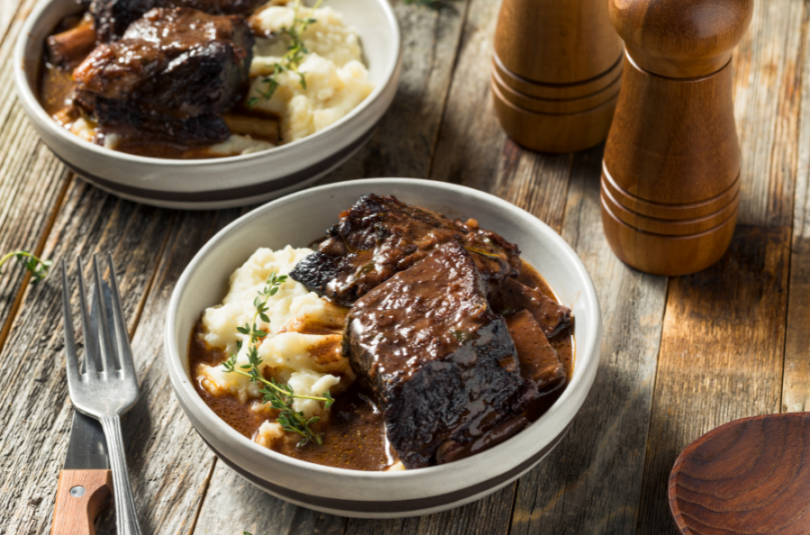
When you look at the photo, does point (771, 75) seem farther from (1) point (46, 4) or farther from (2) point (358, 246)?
(1) point (46, 4)

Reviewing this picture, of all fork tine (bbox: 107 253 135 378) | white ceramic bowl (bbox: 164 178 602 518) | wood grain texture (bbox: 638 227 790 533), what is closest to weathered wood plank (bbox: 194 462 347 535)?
white ceramic bowl (bbox: 164 178 602 518)

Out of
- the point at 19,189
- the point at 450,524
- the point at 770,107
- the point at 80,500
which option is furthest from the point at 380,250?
the point at 770,107

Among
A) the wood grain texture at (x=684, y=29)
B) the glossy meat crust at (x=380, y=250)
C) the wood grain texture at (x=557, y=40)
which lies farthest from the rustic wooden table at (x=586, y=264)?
the wood grain texture at (x=684, y=29)

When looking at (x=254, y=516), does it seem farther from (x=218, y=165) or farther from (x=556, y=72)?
(x=556, y=72)

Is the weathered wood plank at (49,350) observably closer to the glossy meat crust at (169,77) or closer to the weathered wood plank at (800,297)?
the glossy meat crust at (169,77)

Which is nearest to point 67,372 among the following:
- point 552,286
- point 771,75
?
point 552,286
